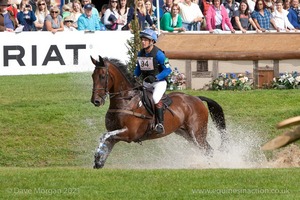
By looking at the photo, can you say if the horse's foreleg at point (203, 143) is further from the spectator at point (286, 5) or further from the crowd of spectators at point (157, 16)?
the spectator at point (286, 5)

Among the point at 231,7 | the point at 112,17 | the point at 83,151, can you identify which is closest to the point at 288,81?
the point at 231,7

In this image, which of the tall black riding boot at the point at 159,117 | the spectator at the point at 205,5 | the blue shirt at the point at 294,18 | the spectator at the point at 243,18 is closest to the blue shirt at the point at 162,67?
the tall black riding boot at the point at 159,117

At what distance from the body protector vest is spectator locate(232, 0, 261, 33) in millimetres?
10452

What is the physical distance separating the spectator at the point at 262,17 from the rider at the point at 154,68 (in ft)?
34.9

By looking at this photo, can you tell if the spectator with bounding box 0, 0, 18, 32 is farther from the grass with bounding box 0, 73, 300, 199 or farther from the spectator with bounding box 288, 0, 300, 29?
the spectator with bounding box 288, 0, 300, 29

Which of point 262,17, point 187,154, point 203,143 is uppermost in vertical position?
point 262,17

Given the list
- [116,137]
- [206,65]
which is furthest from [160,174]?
Answer: [206,65]

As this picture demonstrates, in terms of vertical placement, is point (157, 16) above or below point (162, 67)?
above

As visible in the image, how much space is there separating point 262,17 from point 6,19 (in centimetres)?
715

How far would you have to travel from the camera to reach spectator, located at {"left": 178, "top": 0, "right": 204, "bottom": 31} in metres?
24.0

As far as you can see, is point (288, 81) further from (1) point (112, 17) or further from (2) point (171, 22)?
(1) point (112, 17)

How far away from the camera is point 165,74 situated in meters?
14.6

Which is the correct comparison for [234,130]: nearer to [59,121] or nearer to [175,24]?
[59,121]

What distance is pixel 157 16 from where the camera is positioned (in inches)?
912
